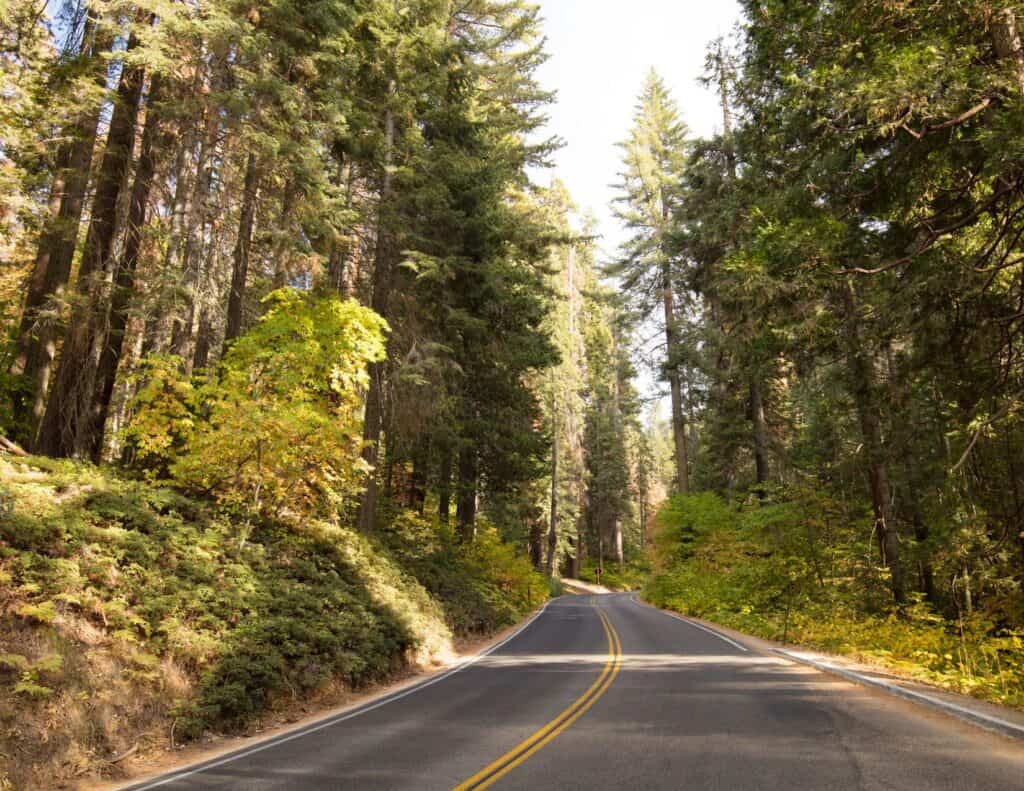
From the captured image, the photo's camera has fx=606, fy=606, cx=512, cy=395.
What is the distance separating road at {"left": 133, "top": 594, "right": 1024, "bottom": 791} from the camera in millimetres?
5516

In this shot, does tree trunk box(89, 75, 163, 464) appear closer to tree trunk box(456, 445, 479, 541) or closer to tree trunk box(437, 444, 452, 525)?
tree trunk box(437, 444, 452, 525)

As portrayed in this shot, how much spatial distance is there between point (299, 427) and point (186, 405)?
3192mm

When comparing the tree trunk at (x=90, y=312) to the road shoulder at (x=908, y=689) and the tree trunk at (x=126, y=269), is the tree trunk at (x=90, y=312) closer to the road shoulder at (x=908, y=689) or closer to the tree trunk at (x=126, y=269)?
the tree trunk at (x=126, y=269)

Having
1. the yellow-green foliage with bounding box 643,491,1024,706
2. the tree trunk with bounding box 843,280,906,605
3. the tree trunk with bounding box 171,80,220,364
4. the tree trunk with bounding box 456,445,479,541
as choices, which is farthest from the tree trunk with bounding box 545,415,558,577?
the tree trunk with bounding box 171,80,220,364

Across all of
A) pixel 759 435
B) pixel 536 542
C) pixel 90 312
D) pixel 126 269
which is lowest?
pixel 536 542

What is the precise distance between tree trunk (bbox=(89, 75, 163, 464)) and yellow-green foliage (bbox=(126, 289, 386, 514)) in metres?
1.12

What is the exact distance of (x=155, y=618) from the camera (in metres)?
8.31

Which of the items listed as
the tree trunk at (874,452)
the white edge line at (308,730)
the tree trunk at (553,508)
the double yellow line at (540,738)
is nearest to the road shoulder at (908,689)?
the tree trunk at (874,452)

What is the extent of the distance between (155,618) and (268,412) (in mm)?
3935

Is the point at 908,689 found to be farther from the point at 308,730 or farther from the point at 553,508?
the point at 553,508

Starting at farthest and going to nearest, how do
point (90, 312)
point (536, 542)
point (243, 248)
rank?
point (536, 542) < point (243, 248) < point (90, 312)

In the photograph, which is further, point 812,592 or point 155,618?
point 812,592

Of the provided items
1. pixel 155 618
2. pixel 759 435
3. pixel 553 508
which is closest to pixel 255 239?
pixel 155 618

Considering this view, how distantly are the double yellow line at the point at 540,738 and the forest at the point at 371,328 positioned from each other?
408 cm
